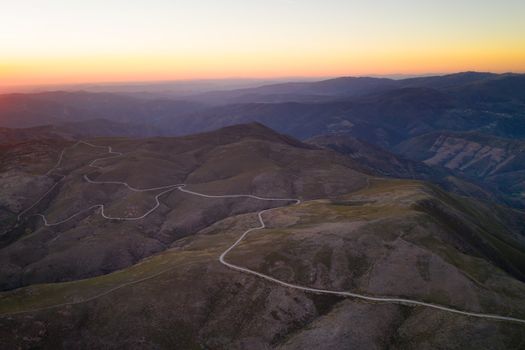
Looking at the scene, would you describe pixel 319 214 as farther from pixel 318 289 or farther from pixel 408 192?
pixel 318 289

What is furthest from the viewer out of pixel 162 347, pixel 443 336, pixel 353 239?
pixel 353 239

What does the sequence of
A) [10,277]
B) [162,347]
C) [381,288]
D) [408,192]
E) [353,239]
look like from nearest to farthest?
[162,347], [381,288], [353,239], [10,277], [408,192]

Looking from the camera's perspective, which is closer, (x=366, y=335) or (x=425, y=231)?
(x=366, y=335)

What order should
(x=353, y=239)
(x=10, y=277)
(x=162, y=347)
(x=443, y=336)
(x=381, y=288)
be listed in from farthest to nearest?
(x=10, y=277) → (x=353, y=239) → (x=381, y=288) → (x=162, y=347) → (x=443, y=336)

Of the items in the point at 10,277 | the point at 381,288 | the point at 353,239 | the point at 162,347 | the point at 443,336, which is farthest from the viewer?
the point at 10,277

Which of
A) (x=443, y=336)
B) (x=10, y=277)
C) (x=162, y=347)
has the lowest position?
(x=10, y=277)

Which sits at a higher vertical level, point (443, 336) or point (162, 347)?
point (443, 336)

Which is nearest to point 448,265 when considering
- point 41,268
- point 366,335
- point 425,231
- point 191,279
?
point 425,231

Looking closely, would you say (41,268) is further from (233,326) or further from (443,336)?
(443,336)

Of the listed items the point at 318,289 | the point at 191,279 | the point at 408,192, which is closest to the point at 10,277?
the point at 191,279
